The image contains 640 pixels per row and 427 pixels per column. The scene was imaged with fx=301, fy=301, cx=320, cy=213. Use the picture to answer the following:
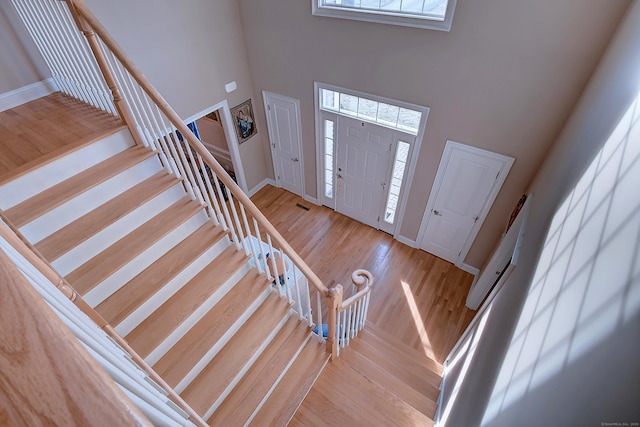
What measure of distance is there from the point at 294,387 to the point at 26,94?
3654 mm

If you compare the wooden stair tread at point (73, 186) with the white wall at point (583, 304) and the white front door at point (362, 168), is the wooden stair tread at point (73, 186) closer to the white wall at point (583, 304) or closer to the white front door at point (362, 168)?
the white wall at point (583, 304)

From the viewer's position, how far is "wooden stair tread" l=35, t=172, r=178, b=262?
6.51ft

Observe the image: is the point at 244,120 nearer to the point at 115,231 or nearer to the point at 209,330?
the point at 115,231

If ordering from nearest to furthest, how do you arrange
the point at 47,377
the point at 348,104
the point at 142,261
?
the point at 47,377 < the point at 142,261 < the point at 348,104

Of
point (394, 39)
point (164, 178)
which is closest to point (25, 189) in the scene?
point (164, 178)

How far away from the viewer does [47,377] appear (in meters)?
0.40

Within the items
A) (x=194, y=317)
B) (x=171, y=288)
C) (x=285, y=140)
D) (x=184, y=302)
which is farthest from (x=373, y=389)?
(x=285, y=140)

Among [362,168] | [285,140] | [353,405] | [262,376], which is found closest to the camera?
[262,376]

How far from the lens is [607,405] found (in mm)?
583

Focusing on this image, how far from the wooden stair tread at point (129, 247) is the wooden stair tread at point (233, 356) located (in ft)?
3.22

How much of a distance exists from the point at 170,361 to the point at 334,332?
50.1 inches

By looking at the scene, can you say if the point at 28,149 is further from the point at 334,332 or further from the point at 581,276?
the point at 581,276

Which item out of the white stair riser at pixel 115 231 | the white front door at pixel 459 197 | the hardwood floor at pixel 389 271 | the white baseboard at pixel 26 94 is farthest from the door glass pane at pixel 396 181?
the white baseboard at pixel 26 94

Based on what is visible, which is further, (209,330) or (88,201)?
(209,330)
